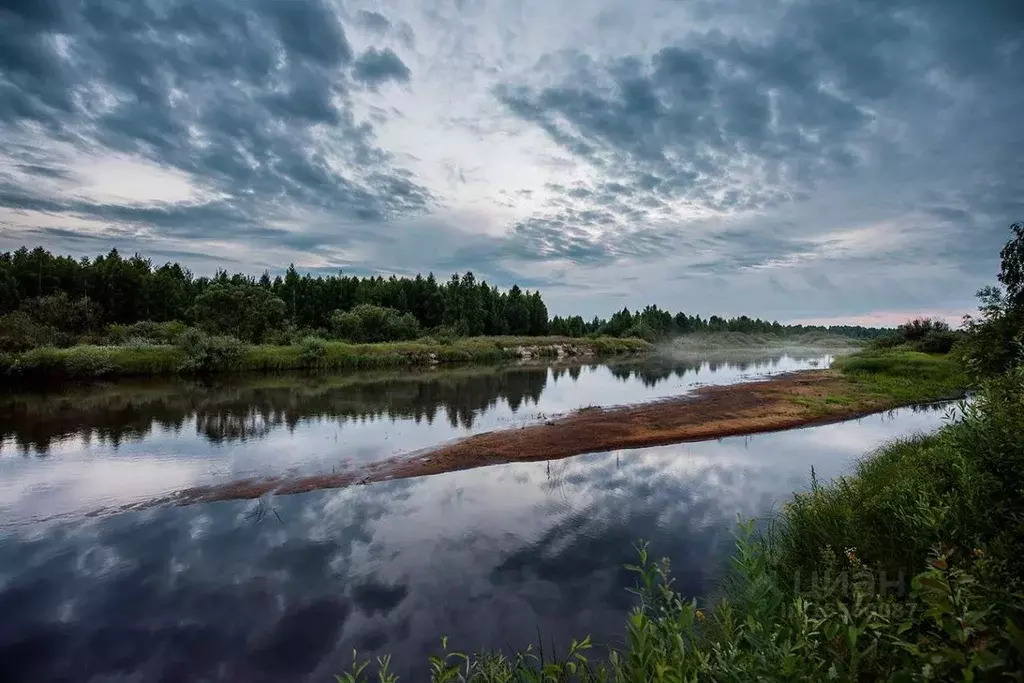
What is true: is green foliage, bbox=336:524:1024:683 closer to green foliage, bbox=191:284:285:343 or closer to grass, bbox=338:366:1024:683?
grass, bbox=338:366:1024:683

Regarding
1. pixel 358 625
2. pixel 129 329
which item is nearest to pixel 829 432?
pixel 358 625

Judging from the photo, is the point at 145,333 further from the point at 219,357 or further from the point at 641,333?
the point at 641,333

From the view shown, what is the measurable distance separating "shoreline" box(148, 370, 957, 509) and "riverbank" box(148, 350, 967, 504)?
32 mm

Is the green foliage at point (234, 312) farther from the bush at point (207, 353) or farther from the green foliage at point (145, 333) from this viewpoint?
the bush at point (207, 353)

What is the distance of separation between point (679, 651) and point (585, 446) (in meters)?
15.7

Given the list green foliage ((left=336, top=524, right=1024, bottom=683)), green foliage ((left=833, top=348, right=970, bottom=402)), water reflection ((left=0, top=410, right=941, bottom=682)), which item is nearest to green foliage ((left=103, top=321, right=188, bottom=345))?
water reflection ((left=0, top=410, right=941, bottom=682))

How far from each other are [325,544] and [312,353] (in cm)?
4298

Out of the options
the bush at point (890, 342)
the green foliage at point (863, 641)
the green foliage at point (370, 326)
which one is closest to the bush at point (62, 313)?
the green foliage at point (370, 326)

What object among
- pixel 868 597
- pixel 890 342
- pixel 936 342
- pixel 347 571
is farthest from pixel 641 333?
pixel 868 597

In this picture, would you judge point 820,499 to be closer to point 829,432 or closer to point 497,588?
point 497,588

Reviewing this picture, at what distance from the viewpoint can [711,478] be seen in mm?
14203

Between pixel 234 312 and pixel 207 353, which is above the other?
pixel 234 312

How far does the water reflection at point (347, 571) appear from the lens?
7086mm

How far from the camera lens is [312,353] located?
49875mm
